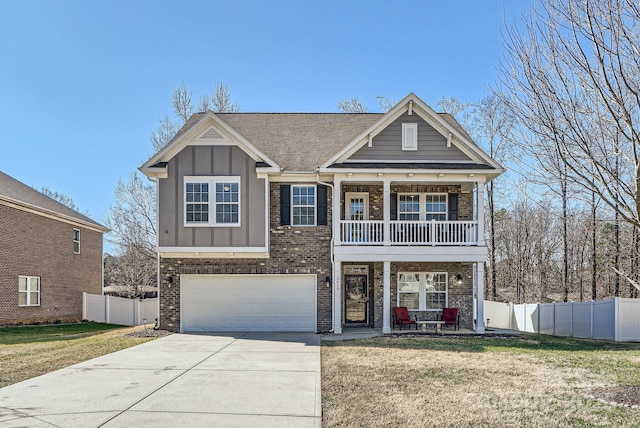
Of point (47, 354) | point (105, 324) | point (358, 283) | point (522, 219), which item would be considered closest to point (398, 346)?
point (358, 283)

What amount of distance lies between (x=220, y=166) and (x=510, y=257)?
2496 cm

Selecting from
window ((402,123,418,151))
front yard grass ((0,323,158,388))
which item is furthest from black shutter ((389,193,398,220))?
front yard grass ((0,323,158,388))

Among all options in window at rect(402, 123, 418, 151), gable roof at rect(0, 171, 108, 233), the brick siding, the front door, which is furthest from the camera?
gable roof at rect(0, 171, 108, 233)

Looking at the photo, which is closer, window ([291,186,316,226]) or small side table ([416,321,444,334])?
small side table ([416,321,444,334])

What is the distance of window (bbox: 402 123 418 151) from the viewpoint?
56.7 feet

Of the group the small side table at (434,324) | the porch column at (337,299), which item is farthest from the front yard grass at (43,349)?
the small side table at (434,324)

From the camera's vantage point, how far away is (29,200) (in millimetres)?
22156

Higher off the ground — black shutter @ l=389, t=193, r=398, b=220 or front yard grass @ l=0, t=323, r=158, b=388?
black shutter @ l=389, t=193, r=398, b=220

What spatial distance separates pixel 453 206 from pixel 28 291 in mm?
17608

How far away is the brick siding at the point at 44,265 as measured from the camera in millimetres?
20375

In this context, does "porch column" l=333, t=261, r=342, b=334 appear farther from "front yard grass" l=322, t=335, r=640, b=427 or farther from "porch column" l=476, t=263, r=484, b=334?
"porch column" l=476, t=263, r=484, b=334

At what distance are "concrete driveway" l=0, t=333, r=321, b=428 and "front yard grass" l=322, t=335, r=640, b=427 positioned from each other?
555 mm

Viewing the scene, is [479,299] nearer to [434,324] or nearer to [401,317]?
[434,324]

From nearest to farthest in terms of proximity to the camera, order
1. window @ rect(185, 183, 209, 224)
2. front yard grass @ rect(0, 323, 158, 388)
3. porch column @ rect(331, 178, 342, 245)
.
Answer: front yard grass @ rect(0, 323, 158, 388) < window @ rect(185, 183, 209, 224) < porch column @ rect(331, 178, 342, 245)
